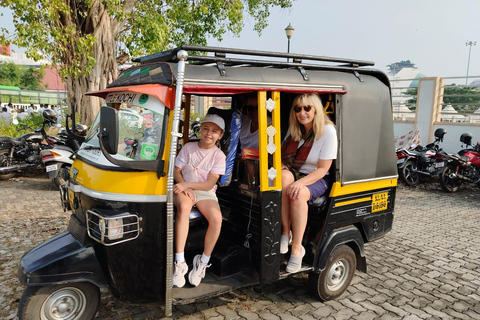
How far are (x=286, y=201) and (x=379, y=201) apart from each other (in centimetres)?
132

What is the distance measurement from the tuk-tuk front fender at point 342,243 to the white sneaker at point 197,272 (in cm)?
117

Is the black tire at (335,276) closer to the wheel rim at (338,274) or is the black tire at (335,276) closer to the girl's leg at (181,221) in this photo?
the wheel rim at (338,274)

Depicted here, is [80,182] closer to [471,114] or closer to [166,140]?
[166,140]

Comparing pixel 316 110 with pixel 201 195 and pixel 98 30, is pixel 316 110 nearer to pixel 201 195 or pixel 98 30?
pixel 201 195

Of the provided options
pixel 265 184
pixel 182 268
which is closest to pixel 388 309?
pixel 265 184

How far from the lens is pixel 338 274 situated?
158 inches

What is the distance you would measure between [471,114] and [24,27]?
46.6ft

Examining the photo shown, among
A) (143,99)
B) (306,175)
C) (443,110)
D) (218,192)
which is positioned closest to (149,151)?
(143,99)

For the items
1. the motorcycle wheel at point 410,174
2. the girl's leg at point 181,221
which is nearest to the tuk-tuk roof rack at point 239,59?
the girl's leg at point 181,221

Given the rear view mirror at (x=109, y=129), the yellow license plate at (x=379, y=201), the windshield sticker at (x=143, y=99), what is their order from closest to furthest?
the rear view mirror at (x=109, y=129), the windshield sticker at (x=143, y=99), the yellow license plate at (x=379, y=201)

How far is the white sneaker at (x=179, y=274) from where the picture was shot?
3.09 meters

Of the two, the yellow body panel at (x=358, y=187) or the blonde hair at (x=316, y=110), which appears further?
the yellow body panel at (x=358, y=187)

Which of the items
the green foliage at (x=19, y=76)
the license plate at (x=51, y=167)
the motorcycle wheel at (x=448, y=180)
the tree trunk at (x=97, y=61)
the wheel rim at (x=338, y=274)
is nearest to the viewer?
the wheel rim at (x=338, y=274)

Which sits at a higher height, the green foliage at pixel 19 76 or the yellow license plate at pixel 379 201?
the green foliage at pixel 19 76
